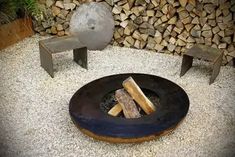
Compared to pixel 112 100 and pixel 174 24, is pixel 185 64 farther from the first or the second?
pixel 112 100

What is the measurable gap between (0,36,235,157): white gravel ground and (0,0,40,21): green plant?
13.8 inches

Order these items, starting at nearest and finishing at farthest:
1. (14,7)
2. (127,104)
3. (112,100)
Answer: (127,104) → (112,100) → (14,7)

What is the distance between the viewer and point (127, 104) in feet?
8.10

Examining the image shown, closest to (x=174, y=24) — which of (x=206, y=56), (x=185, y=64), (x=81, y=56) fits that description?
(x=185, y=64)

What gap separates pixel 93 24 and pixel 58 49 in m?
0.64

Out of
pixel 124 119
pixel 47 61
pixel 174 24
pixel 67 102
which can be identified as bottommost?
pixel 67 102

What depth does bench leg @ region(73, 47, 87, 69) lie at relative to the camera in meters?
3.34

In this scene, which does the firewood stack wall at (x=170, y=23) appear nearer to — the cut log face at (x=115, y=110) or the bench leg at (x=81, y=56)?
the bench leg at (x=81, y=56)

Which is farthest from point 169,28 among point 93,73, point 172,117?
point 172,117

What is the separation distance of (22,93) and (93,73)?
703 millimetres

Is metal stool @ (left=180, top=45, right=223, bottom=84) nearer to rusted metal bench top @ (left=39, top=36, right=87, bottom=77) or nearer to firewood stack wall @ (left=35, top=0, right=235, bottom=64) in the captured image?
firewood stack wall @ (left=35, top=0, right=235, bottom=64)

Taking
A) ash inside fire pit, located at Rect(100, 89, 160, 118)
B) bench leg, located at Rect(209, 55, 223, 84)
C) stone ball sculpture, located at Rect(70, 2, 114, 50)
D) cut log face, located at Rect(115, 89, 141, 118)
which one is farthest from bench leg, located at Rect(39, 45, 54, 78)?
bench leg, located at Rect(209, 55, 223, 84)

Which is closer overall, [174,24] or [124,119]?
[124,119]

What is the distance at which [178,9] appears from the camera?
3432mm
